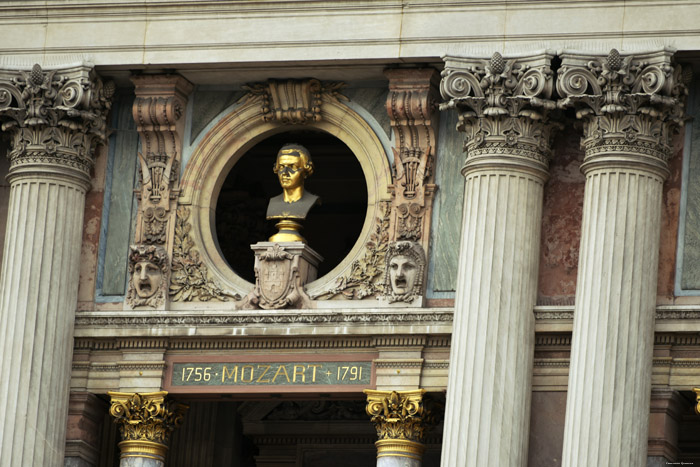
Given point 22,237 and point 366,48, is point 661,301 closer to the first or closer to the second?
point 366,48

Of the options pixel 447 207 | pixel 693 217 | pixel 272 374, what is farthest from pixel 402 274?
pixel 693 217

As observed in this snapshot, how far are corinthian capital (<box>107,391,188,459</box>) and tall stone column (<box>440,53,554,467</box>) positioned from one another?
4.37 meters

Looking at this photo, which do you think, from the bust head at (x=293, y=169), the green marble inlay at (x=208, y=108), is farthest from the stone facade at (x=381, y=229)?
the bust head at (x=293, y=169)

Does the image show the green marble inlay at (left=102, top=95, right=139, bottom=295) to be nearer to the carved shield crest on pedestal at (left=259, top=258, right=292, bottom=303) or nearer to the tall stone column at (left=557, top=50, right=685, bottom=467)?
the carved shield crest on pedestal at (left=259, top=258, right=292, bottom=303)

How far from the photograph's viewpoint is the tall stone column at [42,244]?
32844 mm

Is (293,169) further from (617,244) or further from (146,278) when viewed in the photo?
(617,244)

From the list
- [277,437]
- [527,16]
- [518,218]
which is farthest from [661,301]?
[277,437]

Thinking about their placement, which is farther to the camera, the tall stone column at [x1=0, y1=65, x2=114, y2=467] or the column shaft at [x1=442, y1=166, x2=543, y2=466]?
the tall stone column at [x1=0, y1=65, x2=114, y2=467]

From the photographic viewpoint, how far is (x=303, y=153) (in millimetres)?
34031

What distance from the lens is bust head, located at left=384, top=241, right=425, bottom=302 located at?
1283 inches

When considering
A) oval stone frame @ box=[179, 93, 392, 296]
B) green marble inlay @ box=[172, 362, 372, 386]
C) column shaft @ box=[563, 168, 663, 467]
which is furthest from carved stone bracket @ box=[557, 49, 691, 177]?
green marble inlay @ box=[172, 362, 372, 386]

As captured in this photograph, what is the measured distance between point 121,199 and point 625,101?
7.50m

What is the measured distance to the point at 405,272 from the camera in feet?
107

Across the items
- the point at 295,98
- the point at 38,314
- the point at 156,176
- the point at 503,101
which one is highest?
the point at 295,98
